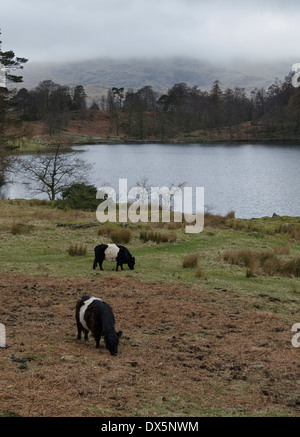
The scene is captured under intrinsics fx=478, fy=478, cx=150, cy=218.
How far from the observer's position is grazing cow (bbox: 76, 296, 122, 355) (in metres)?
7.93

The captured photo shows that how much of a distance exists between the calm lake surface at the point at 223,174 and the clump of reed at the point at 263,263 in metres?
20.2

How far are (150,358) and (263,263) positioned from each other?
1015 cm

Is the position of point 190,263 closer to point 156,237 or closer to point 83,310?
point 156,237

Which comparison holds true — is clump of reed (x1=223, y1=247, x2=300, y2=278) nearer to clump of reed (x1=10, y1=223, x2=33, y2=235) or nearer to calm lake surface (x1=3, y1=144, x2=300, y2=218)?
clump of reed (x1=10, y1=223, x2=33, y2=235)

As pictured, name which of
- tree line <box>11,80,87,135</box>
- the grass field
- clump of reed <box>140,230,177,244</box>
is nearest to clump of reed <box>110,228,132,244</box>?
the grass field

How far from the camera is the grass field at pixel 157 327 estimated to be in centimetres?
602

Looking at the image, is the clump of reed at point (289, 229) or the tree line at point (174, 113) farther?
the tree line at point (174, 113)

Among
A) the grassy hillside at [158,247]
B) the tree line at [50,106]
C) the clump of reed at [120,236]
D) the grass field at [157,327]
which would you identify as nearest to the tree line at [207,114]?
the tree line at [50,106]

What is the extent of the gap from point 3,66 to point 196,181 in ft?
81.6

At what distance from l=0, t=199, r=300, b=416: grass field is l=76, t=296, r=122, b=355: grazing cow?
21 centimetres

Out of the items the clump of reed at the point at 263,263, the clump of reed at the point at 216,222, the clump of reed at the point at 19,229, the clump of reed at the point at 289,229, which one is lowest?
the clump of reed at the point at 263,263

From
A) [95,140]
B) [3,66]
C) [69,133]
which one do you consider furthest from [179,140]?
[3,66]

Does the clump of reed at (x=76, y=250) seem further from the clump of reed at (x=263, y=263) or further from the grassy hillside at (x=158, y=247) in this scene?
the clump of reed at (x=263, y=263)

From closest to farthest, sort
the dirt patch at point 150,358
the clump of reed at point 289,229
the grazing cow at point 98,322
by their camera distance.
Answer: the dirt patch at point 150,358 < the grazing cow at point 98,322 < the clump of reed at point 289,229
